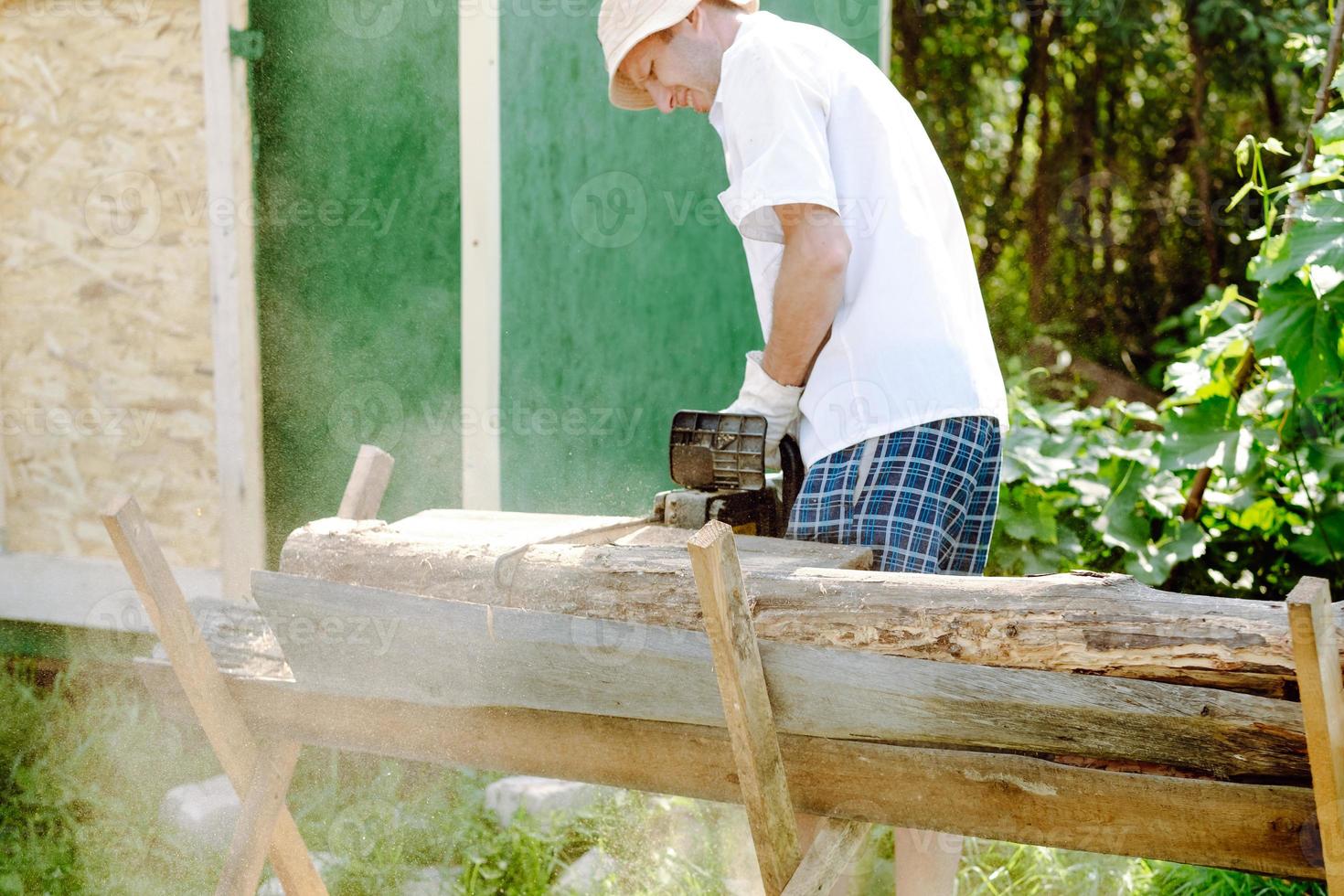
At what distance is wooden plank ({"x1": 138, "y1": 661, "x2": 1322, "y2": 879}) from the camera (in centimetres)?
180

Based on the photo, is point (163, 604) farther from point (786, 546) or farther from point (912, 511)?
point (912, 511)

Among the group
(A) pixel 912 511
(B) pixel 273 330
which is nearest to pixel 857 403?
(A) pixel 912 511

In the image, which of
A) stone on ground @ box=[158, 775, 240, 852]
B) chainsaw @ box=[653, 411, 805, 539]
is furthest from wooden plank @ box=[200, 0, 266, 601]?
chainsaw @ box=[653, 411, 805, 539]

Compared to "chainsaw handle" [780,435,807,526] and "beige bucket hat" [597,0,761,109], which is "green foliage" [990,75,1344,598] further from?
"beige bucket hat" [597,0,761,109]

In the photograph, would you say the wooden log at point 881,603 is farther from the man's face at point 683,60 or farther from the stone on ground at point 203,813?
the stone on ground at point 203,813

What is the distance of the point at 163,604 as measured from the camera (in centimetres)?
229

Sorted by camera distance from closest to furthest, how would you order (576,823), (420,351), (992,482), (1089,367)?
1. (992,482)
2. (576,823)
3. (420,351)
4. (1089,367)

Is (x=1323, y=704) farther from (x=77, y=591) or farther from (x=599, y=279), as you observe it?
(x=77, y=591)

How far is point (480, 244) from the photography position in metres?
4.26

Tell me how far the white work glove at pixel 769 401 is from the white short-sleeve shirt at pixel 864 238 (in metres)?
0.07

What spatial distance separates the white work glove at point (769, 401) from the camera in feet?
8.79

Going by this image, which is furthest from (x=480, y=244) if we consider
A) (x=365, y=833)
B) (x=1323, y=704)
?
(x=1323, y=704)

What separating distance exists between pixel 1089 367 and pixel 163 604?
376 inches

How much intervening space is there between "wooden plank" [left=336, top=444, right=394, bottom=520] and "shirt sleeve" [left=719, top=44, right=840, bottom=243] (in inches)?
38.1
